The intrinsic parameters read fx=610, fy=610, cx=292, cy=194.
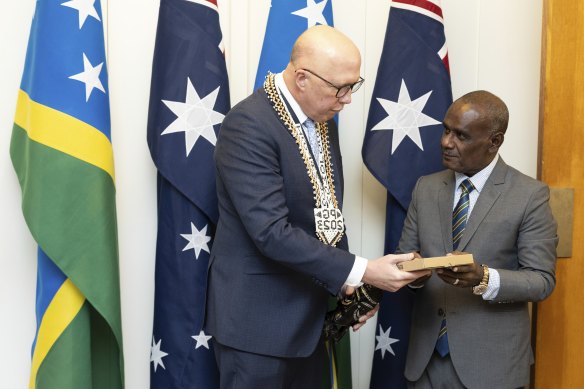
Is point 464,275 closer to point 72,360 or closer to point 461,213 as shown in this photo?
→ point 461,213

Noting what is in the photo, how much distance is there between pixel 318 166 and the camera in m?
1.83

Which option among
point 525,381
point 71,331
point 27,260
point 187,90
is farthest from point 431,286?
point 27,260

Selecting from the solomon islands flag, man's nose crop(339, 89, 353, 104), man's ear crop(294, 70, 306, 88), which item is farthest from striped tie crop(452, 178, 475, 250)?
the solomon islands flag

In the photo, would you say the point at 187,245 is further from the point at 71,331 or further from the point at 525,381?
the point at 525,381

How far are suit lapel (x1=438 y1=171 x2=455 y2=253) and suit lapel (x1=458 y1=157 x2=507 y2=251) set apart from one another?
0.05 metres

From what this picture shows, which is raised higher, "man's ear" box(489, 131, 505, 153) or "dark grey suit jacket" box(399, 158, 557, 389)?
"man's ear" box(489, 131, 505, 153)

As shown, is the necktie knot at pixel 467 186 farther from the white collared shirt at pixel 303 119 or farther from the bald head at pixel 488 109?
the white collared shirt at pixel 303 119

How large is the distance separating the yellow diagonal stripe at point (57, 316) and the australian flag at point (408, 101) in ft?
3.78

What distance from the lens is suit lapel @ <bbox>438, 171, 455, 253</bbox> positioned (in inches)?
74.5

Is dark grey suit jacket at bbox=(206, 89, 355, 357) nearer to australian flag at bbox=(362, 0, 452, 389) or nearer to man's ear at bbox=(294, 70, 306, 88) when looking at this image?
man's ear at bbox=(294, 70, 306, 88)

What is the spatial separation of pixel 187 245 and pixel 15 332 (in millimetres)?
715

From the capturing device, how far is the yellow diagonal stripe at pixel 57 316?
2055 mm

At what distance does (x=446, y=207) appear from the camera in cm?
193

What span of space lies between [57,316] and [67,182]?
0.46m
